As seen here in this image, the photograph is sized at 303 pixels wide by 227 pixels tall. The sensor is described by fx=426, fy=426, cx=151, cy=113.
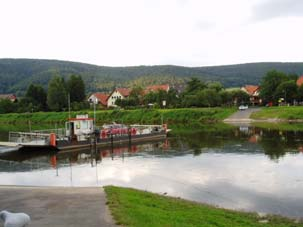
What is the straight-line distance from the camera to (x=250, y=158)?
3228 centimetres

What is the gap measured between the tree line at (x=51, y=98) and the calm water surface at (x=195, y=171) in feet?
258

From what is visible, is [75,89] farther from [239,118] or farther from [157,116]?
[239,118]

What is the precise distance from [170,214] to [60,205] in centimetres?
369

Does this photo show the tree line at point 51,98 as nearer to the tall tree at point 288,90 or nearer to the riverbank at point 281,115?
the tall tree at point 288,90

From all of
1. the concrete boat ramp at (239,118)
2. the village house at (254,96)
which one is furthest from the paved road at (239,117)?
the village house at (254,96)

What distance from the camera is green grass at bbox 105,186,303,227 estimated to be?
40.2 ft

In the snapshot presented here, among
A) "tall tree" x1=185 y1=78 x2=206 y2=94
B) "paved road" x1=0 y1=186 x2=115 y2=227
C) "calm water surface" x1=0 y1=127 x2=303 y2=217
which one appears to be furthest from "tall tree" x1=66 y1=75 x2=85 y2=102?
"paved road" x1=0 y1=186 x2=115 y2=227

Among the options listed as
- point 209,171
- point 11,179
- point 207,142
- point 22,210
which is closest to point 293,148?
point 207,142

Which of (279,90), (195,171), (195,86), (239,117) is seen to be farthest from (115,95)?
(195,171)

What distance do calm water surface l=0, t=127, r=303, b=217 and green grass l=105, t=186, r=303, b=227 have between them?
2.56m

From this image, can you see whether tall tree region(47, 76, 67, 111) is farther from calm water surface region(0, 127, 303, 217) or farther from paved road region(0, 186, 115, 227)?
paved road region(0, 186, 115, 227)

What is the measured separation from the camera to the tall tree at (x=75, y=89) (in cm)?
12574

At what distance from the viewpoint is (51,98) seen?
118438 mm

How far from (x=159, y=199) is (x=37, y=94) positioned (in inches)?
4603
